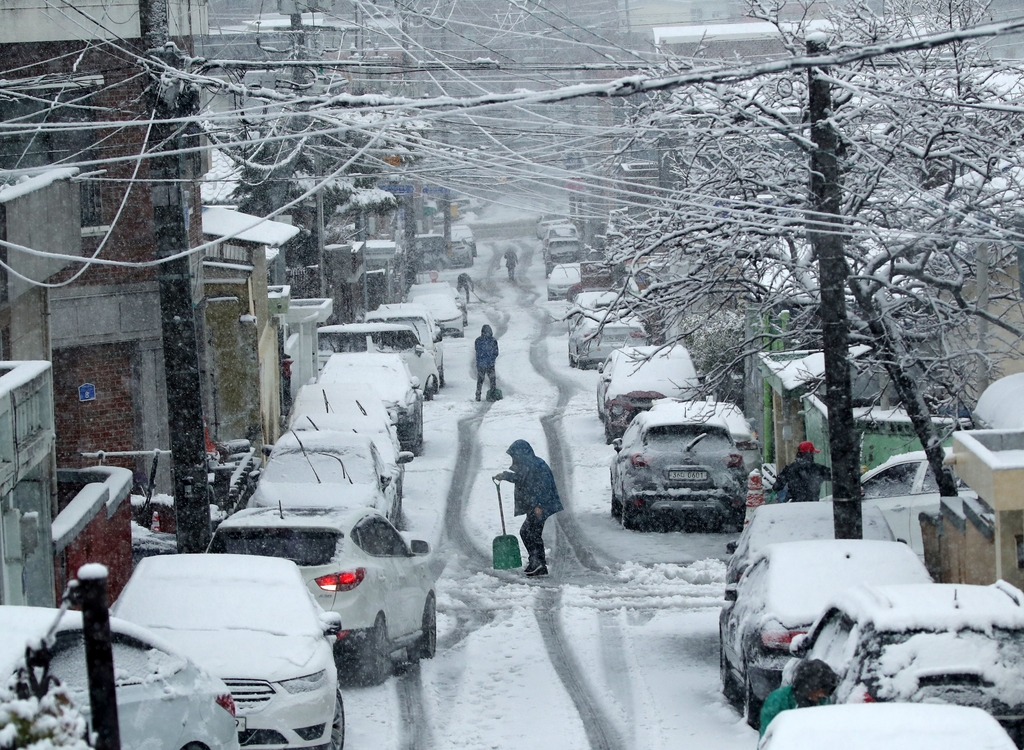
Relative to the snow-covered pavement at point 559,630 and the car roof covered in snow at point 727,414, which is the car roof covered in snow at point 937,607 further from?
the car roof covered in snow at point 727,414

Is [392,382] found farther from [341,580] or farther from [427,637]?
[341,580]

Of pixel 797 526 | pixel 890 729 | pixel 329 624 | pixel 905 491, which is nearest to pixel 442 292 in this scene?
pixel 905 491

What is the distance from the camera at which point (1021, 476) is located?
9.17 m

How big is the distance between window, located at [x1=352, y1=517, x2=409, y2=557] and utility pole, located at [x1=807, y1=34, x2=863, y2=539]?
3.82m

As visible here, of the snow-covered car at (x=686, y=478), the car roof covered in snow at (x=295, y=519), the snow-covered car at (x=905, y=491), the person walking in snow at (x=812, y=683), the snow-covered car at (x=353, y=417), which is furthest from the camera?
the snow-covered car at (x=353, y=417)

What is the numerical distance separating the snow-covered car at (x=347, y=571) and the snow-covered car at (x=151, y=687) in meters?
3.08

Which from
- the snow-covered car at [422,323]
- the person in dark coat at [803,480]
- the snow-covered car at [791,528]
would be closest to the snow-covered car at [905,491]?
the person in dark coat at [803,480]

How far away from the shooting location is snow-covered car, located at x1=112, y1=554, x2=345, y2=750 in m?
8.02

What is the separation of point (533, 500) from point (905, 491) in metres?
4.17

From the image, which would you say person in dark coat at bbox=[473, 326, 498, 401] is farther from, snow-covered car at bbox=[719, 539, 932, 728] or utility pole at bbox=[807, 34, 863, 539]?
snow-covered car at bbox=[719, 539, 932, 728]

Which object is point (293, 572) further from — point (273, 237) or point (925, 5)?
point (273, 237)

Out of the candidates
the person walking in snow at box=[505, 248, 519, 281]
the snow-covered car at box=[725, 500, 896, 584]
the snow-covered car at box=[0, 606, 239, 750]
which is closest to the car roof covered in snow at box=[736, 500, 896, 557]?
the snow-covered car at box=[725, 500, 896, 584]

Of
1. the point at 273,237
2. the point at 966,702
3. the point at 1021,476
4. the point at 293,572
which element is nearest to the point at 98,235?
the point at 273,237

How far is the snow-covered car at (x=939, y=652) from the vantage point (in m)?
6.84
